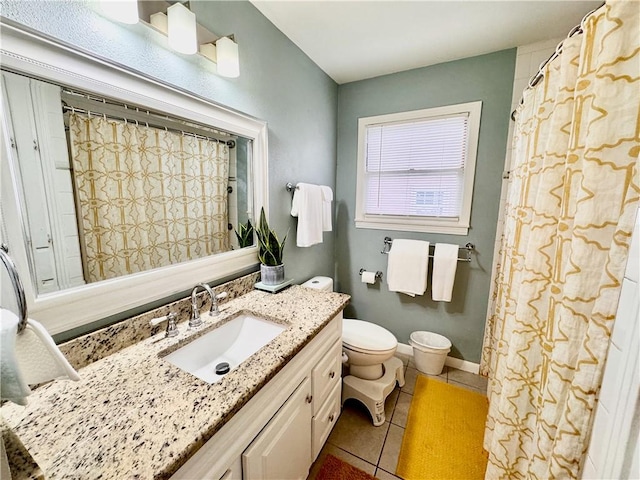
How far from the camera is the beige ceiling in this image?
131 cm

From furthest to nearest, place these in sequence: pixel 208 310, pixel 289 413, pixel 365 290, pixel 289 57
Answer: pixel 365 290 < pixel 289 57 < pixel 208 310 < pixel 289 413

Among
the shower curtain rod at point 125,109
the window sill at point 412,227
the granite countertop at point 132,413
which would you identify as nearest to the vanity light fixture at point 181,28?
the shower curtain rod at point 125,109

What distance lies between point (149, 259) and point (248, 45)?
1198 mm

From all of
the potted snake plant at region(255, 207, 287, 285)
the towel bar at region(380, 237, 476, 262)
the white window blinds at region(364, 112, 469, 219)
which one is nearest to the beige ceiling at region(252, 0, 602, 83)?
the white window blinds at region(364, 112, 469, 219)

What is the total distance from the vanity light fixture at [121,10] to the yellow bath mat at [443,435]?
2.23 m

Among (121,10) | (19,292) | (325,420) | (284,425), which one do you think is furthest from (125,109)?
(325,420)

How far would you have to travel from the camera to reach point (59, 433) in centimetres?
58

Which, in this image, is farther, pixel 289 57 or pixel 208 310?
pixel 289 57

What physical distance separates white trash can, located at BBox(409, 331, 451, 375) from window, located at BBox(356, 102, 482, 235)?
894 millimetres

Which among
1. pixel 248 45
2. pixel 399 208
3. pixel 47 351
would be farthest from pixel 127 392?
pixel 399 208

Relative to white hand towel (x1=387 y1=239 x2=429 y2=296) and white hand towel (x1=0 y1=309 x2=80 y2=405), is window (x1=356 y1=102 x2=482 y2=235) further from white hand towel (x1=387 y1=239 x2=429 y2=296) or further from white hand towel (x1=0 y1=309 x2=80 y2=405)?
white hand towel (x1=0 y1=309 x2=80 y2=405)

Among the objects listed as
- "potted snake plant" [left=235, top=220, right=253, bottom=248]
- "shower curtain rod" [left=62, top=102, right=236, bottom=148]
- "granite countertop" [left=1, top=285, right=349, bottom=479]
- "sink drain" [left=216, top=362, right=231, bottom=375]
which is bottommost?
"sink drain" [left=216, top=362, right=231, bottom=375]

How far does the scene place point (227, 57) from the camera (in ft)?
3.79

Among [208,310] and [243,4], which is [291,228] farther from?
[243,4]
